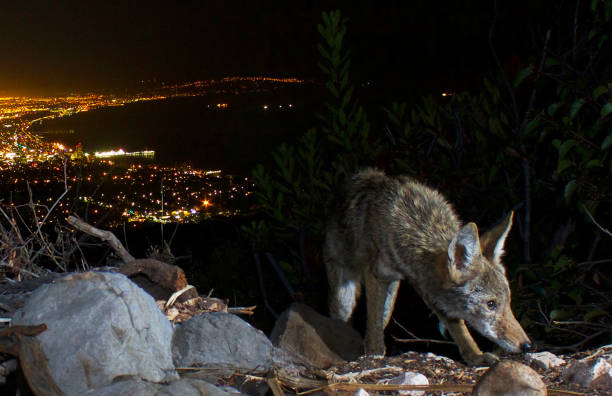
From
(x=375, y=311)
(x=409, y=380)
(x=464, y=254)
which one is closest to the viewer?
(x=409, y=380)

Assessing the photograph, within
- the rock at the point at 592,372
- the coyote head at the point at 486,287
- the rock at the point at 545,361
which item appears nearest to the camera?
the rock at the point at 592,372

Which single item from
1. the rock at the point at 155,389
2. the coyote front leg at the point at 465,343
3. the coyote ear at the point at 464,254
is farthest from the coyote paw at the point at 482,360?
the rock at the point at 155,389

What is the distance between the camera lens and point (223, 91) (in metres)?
22.4

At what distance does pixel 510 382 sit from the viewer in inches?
117

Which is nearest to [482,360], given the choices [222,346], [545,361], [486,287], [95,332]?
[486,287]

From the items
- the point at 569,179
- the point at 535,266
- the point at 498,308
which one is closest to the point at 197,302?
the point at 498,308

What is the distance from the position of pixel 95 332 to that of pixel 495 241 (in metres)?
3.05

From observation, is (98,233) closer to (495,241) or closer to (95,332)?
(95,332)

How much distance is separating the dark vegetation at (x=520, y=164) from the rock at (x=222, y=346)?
2229 millimetres

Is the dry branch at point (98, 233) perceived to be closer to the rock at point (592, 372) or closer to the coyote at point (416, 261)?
the coyote at point (416, 261)

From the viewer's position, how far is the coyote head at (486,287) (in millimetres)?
4508

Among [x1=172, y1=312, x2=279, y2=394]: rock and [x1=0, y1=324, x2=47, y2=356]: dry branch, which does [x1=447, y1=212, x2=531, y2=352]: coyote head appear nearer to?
[x1=172, y1=312, x2=279, y2=394]: rock

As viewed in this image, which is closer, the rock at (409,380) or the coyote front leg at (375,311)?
the rock at (409,380)

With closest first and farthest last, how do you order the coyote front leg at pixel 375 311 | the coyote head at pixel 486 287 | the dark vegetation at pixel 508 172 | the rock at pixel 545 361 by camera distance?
the rock at pixel 545 361
the coyote head at pixel 486 287
the dark vegetation at pixel 508 172
the coyote front leg at pixel 375 311
